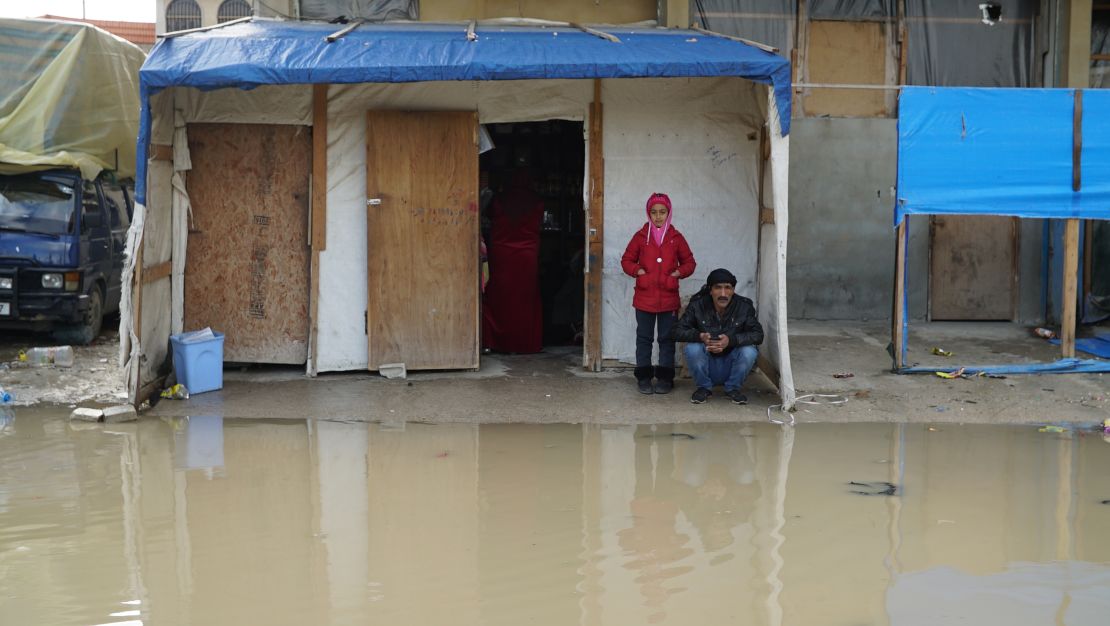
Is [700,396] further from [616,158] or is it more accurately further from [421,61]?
[421,61]

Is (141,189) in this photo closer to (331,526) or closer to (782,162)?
(331,526)

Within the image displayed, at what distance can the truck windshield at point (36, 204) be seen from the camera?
11391 millimetres

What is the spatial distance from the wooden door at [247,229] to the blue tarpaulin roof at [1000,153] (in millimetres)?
5129

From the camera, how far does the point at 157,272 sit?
9555 millimetres

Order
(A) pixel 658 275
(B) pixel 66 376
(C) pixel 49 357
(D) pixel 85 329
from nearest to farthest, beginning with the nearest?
(A) pixel 658 275 < (B) pixel 66 376 < (C) pixel 49 357 < (D) pixel 85 329

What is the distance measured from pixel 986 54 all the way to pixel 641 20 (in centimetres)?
383

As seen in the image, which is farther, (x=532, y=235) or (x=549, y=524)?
(x=532, y=235)

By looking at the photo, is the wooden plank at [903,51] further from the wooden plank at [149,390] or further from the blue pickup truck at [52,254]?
the blue pickup truck at [52,254]

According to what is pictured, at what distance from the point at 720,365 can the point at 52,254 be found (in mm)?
6560

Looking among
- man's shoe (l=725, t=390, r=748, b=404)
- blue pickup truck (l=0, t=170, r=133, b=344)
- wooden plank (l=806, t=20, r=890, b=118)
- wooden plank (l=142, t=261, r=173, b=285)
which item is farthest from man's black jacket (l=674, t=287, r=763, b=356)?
A: blue pickup truck (l=0, t=170, r=133, b=344)

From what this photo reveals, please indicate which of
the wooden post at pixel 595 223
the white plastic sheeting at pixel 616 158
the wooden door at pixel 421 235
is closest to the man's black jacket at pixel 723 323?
the white plastic sheeting at pixel 616 158

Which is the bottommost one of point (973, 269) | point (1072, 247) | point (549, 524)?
point (549, 524)

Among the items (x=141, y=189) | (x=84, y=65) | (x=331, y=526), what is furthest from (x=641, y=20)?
(x=331, y=526)

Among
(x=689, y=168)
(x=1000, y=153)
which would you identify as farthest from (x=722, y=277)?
(x=1000, y=153)
